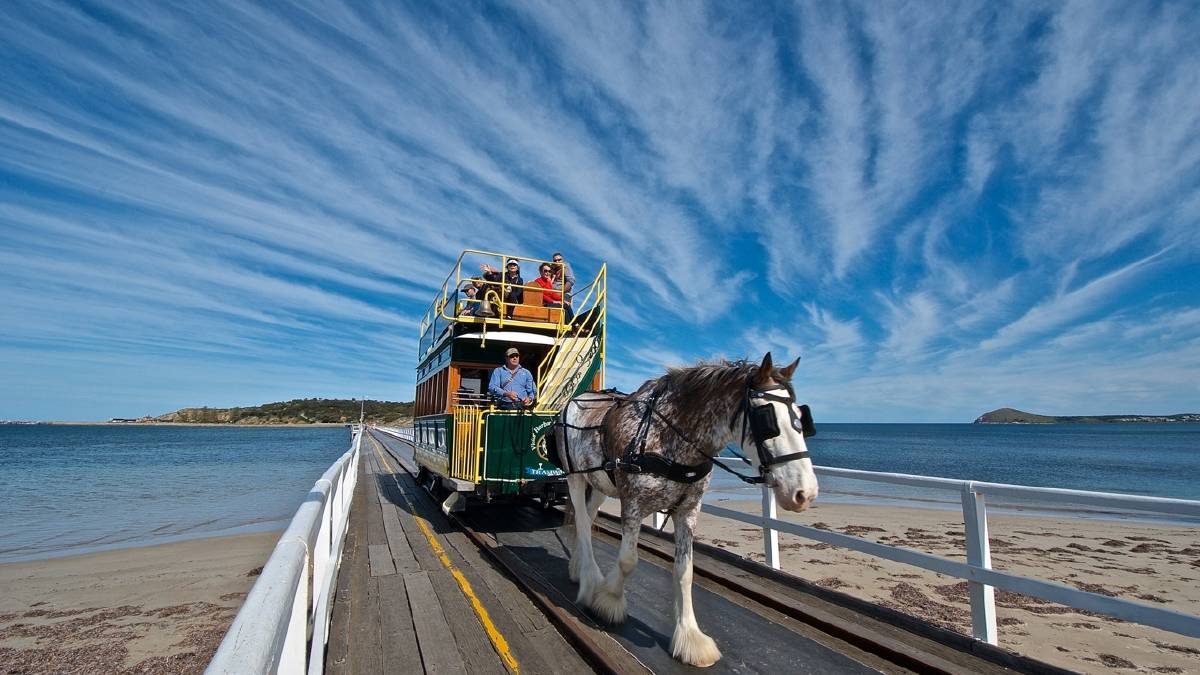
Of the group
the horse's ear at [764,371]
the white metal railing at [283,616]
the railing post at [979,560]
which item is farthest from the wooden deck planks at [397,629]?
the railing post at [979,560]

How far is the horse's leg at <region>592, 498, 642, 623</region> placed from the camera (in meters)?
4.01

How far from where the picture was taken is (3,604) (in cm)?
807

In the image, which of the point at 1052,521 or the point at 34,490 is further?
the point at 34,490

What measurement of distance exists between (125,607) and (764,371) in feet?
30.5

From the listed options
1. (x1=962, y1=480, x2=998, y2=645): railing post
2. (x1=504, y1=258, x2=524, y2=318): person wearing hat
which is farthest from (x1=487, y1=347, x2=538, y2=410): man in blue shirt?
(x1=962, y1=480, x2=998, y2=645): railing post

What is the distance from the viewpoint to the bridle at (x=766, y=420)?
131 inches

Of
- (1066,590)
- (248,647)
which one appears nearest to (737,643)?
(1066,590)

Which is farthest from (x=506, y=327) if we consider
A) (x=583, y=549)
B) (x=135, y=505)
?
(x=135, y=505)

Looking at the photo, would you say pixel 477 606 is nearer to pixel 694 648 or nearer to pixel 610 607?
pixel 610 607

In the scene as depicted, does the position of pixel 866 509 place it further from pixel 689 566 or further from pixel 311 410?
pixel 311 410

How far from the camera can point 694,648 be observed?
359 cm

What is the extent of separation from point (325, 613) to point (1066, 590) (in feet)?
15.4

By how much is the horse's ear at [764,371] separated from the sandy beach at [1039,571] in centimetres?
416

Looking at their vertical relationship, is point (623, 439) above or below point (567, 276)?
below
